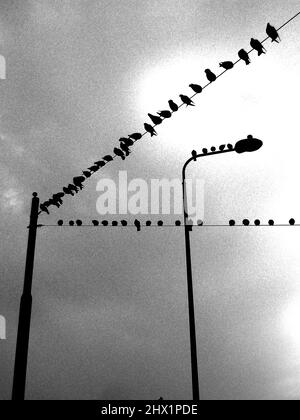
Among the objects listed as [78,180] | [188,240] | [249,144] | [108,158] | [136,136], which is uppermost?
[249,144]

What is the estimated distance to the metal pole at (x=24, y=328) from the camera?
758cm

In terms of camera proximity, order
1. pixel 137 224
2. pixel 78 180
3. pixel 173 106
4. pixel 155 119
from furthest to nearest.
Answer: pixel 137 224 → pixel 78 180 → pixel 155 119 → pixel 173 106

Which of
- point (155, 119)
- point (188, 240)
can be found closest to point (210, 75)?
point (155, 119)

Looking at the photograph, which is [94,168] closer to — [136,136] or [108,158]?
[108,158]

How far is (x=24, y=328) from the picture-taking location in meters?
8.05

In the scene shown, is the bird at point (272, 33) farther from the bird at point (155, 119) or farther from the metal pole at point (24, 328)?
the metal pole at point (24, 328)

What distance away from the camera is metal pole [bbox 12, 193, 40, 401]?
7578mm

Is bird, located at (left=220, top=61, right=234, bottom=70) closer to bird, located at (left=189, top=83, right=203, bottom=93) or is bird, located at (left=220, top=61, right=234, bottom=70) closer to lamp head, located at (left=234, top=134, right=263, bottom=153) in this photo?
bird, located at (left=189, top=83, right=203, bottom=93)

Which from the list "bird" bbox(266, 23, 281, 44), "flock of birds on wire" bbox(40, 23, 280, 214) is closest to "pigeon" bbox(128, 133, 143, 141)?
"flock of birds on wire" bbox(40, 23, 280, 214)

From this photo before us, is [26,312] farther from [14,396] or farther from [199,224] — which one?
[199,224]

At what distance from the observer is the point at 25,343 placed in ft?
26.0

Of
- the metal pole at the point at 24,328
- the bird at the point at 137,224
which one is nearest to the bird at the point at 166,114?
the metal pole at the point at 24,328
